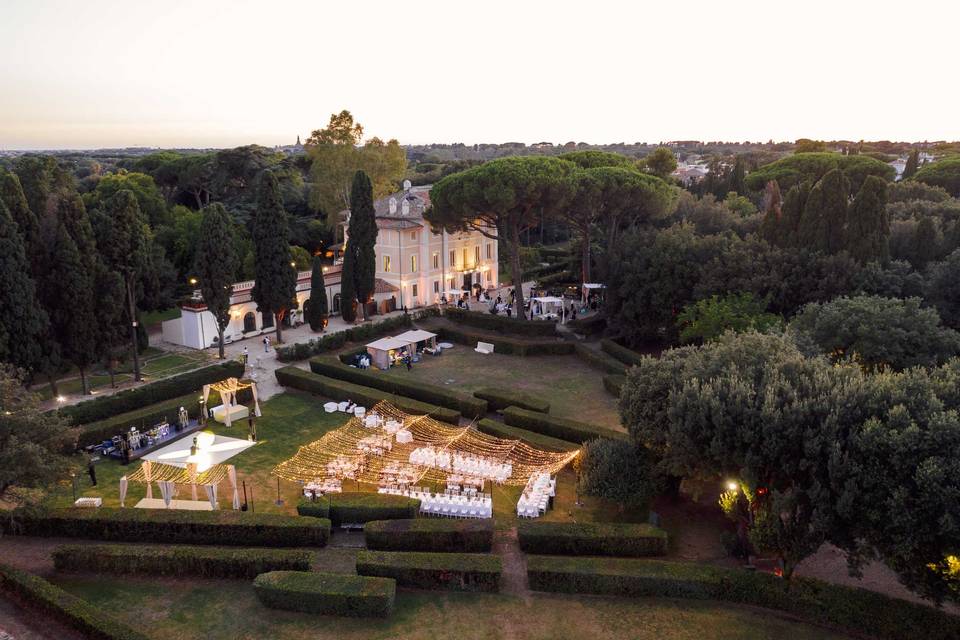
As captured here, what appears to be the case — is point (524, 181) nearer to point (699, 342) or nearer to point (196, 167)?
point (699, 342)

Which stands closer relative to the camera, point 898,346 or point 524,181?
point 898,346

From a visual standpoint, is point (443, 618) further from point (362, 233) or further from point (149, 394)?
point (362, 233)

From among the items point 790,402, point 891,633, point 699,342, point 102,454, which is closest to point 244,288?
point 102,454

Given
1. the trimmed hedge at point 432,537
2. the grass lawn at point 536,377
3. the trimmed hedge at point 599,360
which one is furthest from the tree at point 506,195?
the trimmed hedge at point 432,537

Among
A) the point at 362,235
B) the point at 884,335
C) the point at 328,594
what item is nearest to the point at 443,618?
the point at 328,594

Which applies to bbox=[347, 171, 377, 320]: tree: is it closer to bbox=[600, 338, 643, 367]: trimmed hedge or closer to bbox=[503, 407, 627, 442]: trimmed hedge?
bbox=[600, 338, 643, 367]: trimmed hedge

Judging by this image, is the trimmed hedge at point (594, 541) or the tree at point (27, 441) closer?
the tree at point (27, 441)

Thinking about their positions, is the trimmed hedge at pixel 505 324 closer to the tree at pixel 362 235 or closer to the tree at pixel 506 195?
the tree at pixel 506 195
